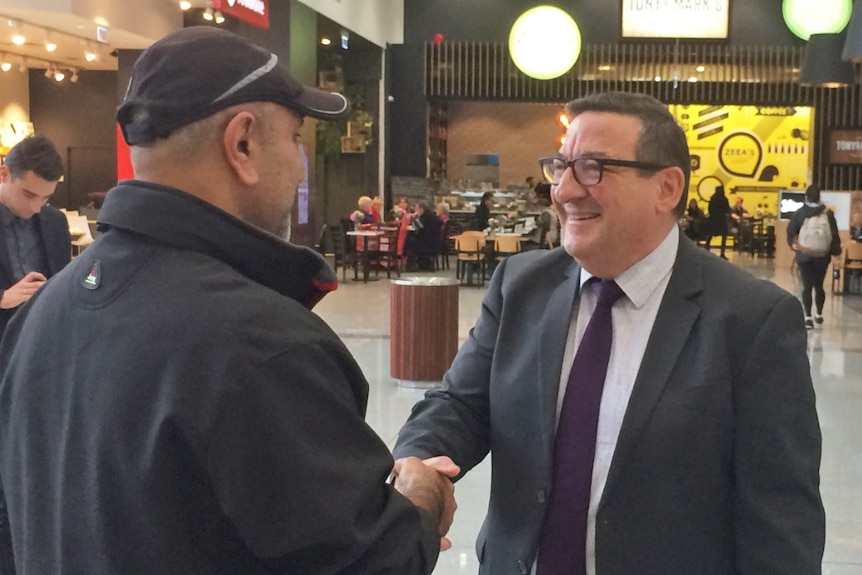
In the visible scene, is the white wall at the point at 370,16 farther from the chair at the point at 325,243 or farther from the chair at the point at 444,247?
the chair at the point at 444,247

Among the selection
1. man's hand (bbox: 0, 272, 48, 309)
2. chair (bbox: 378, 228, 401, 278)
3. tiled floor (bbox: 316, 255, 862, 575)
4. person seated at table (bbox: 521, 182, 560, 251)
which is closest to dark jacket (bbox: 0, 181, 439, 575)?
man's hand (bbox: 0, 272, 48, 309)

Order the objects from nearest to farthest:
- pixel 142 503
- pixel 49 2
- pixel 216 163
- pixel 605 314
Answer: pixel 142 503, pixel 216 163, pixel 605 314, pixel 49 2

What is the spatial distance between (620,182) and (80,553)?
3.76 feet

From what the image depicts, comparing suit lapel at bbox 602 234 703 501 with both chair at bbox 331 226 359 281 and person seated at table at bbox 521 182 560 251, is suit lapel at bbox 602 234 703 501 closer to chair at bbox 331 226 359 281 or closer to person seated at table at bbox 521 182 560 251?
person seated at table at bbox 521 182 560 251

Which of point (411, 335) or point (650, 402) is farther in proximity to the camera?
point (411, 335)

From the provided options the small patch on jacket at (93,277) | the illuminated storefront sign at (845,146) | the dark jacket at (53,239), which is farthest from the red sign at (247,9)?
the illuminated storefront sign at (845,146)

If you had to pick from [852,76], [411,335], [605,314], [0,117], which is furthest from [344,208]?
[605,314]

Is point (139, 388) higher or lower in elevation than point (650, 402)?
higher

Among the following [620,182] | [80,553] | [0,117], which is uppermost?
[0,117]

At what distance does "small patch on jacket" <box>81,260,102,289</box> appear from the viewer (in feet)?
4.35

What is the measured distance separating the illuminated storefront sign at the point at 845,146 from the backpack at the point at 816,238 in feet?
36.9

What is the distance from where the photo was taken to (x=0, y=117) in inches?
763

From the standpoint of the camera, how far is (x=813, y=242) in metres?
11.6

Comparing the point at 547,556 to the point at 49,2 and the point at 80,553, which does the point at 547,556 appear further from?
the point at 49,2
